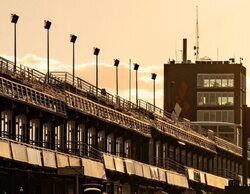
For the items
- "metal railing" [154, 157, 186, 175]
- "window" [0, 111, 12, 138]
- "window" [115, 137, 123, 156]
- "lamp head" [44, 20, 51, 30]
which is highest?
"lamp head" [44, 20, 51, 30]

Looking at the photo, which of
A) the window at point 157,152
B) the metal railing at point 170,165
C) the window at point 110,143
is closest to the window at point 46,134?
the window at point 110,143

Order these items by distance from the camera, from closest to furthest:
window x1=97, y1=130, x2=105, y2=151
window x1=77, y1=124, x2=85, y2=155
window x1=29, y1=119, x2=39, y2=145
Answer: window x1=29, y1=119, x2=39, y2=145 → window x1=77, y1=124, x2=85, y2=155 → window x1=97, y1=130, x2=105, y2=151

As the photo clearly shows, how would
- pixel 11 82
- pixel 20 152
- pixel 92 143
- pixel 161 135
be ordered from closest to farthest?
pixel 20 152 → pixel 11 82 → pixel 92 143 → pixel 161 135

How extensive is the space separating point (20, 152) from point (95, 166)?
26019 millimetres

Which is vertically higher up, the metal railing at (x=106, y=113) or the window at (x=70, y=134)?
the metal railing at (x=106, y=113)

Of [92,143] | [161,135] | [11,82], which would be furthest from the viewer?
[161,135]

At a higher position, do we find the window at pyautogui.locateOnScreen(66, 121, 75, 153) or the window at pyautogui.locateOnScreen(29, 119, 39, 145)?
the window at pyautogui.locateOnScreen(66, 121, 75, 153)

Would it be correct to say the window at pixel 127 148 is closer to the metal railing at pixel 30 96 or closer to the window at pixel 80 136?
the window at pixel 80 136

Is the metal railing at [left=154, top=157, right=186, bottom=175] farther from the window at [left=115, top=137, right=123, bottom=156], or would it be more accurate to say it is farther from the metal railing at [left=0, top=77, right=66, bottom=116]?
the metal railing at [left=0, top=77, right=66, bottom=116]

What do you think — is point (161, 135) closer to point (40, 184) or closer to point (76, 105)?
point (76, 105)

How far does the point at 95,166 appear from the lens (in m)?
136

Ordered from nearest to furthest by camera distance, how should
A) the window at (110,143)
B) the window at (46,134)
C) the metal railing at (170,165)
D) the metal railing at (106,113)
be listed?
the window at (46,134) → the metal railing at (106,113) → the window at (110,143) → the metal railing at (170,165)

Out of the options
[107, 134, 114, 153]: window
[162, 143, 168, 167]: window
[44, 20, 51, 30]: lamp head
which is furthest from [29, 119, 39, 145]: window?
[162, 143, 168, 167]: window

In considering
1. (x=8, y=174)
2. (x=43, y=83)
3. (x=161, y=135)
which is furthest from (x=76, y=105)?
(x=161, y=135)
